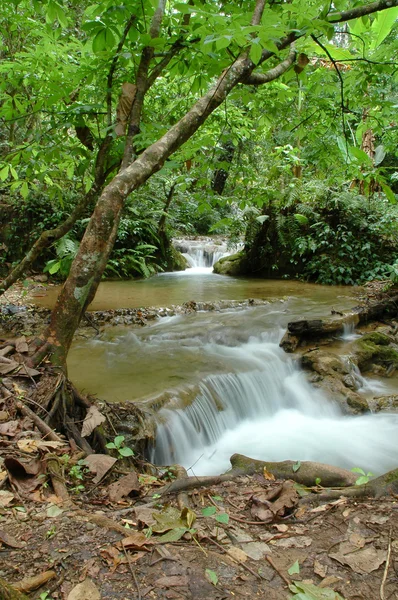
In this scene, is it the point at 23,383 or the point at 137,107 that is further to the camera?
the point at 137,107

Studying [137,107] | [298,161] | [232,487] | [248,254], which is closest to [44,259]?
[248,254]

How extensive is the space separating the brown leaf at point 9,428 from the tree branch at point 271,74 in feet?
10.8

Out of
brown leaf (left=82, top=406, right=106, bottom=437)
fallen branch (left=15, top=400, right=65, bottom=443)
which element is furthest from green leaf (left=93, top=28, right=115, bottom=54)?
brown leaf (left=82, top=406, right=106, bottom=437)

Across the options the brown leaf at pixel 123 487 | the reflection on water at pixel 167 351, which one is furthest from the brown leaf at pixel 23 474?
the reflection on water at pixel 167 351

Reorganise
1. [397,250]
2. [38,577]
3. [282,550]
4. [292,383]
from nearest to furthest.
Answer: [38,577] → [282,550] → [292,383] → [397,250]

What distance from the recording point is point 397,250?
12.6 metres

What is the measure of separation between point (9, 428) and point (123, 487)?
0.88m

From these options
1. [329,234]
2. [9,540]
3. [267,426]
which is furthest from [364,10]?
[329,234]

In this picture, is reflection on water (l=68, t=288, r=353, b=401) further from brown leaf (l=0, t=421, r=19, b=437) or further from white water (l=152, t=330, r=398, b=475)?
brown leaf (l=0, t=421, r=19, b=437)

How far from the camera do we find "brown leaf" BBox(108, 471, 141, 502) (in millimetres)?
2336

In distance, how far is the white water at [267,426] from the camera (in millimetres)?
4348

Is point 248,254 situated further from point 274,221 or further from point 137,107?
point 137,107

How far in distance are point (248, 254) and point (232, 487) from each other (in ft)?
40.9

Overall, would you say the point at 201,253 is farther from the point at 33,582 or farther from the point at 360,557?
the point at 33,582
